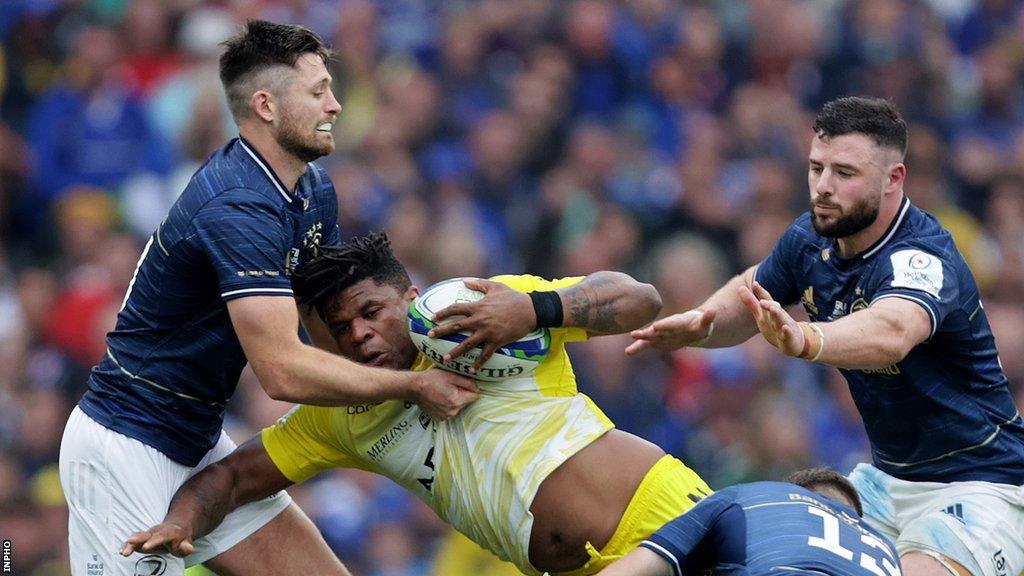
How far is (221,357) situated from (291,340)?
1.66ft

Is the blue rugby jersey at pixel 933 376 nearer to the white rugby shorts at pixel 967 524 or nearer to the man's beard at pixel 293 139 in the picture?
the white rugby shorts at pixel 967 524

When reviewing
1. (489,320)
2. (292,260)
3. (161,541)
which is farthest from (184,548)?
(489,320)

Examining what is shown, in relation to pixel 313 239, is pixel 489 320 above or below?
below

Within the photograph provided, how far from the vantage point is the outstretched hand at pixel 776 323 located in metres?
4.90

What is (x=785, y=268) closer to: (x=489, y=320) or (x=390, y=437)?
(x=489, y=320)

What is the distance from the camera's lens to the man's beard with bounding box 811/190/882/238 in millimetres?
5625

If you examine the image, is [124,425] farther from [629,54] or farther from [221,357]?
[629,54]

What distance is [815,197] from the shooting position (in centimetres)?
568

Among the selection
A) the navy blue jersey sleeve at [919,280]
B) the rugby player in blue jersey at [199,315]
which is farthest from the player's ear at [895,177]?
the rugby player in blue jersey at [199,315]

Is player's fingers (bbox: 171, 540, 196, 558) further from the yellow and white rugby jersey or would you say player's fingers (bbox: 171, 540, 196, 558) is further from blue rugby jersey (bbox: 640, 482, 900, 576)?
blue rugby jersey (bbox: 640, 482, 900, 576)

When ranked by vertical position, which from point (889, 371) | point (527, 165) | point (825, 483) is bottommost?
point (825, 483)

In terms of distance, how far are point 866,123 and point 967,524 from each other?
1.60m

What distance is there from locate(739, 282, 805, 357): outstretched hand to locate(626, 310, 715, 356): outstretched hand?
0.26 metres

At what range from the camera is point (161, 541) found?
5.30 meters
